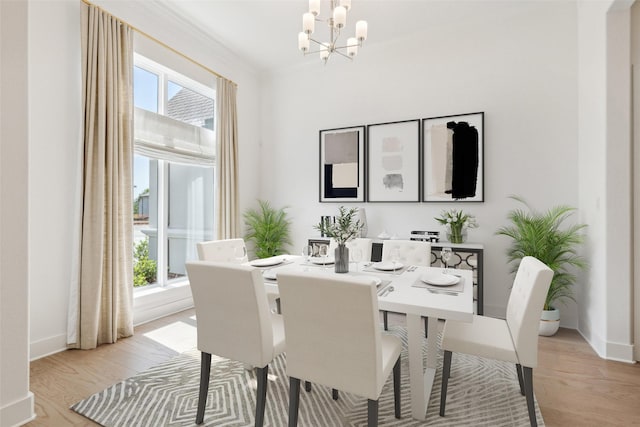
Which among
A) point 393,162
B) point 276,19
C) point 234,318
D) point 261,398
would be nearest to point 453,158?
point 393,162

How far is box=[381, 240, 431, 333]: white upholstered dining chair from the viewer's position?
2.82m

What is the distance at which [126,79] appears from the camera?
299 centimetres

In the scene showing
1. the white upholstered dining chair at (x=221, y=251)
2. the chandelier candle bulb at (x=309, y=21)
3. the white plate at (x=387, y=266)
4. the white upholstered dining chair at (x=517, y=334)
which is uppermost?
the chandelier candle bulb at (x=309, y=21)

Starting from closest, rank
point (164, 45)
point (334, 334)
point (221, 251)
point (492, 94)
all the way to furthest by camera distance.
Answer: point (334, 334), point (221, 251), point (164, 45), point (492, 94)

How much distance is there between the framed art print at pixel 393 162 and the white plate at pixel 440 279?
1912 mm

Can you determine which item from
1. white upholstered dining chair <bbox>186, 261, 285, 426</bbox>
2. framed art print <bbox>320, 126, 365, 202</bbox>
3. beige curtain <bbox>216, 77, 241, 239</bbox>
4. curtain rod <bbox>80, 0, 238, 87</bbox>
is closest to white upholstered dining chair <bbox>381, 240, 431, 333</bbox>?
framed art print <bbox>320, 126, 365, 202</bbox>

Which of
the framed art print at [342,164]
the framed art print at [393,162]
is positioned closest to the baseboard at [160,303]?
the framed art print at [342,164]

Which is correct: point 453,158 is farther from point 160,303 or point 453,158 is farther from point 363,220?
point 160,303

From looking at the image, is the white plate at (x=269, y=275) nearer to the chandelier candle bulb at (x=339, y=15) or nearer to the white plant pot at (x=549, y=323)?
the chandelier candle bulb at (x=339, y=15)

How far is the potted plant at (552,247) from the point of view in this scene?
3.02 m
